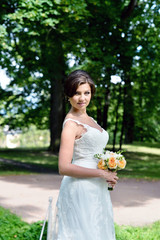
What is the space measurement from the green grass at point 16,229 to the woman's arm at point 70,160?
9.22 ft

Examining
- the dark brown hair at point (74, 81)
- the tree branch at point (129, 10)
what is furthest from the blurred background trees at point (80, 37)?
the dark brown hair at point (74, 81)

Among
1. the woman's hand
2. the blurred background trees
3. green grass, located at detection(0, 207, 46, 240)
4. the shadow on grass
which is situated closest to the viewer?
the woman's hand

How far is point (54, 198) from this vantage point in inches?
328

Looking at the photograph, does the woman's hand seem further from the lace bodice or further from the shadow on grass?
the shadow on grass

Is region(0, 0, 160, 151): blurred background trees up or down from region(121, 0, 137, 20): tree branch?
down

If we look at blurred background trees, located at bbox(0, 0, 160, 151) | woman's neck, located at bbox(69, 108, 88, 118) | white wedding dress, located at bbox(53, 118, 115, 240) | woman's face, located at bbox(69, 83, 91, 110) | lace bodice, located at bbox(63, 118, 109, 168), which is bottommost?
white wedding dress, located at bbox(53, 118, 115, 240)

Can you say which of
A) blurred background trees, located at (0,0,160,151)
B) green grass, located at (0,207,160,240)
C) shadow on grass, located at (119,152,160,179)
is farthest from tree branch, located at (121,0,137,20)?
green grass, located at (0,207,160,240)

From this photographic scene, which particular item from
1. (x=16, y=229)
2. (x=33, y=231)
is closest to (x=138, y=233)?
(x=33, y=231)

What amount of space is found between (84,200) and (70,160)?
39cm

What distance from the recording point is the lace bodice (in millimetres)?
2676

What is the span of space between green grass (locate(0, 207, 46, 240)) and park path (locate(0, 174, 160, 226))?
422 mm

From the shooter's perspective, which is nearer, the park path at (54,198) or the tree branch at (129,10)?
the park path at (54,198)

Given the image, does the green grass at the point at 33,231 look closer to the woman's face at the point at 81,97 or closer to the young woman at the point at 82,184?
the young woman at the point at 82,184

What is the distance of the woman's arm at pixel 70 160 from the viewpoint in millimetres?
2520
